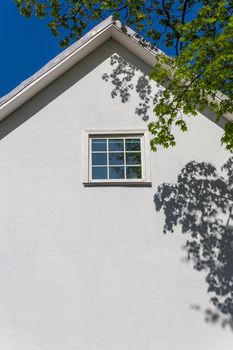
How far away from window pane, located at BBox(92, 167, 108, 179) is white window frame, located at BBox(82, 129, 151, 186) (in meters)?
0.13

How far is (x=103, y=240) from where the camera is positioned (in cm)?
662

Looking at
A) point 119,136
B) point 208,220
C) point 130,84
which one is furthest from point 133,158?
point 208,220

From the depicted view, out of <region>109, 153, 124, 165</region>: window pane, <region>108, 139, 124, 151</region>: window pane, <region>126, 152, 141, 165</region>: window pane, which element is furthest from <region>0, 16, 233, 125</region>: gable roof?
<region>109, 153, 124, 165</region>: window pane

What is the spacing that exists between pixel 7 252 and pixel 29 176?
178cm

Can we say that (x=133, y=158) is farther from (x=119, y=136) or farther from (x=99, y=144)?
(x=99, y=144)

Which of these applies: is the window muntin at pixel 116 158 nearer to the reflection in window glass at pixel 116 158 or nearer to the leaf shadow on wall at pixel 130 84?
the reflection in window glass at pixel 116 158

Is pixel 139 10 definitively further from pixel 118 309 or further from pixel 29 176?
pixel 118 309

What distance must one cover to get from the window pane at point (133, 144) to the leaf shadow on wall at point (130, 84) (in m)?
0.60

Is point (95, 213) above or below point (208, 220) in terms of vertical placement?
above

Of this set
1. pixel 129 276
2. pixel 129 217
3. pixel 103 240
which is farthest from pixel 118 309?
pixel 129 217

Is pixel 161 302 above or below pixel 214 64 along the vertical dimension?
below

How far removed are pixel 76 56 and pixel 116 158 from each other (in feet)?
9.27

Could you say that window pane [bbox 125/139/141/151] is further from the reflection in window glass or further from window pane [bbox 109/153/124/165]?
window pane [bbox 109/153/124/165]

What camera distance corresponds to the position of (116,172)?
716 cm
